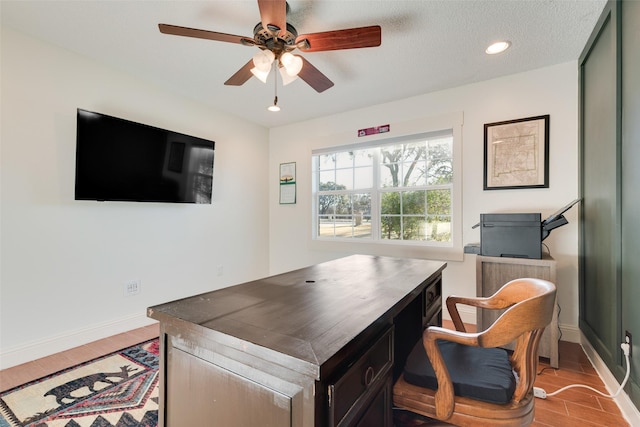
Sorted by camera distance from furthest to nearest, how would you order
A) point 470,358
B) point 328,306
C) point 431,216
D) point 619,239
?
point 431,216, point 619,239, point 470,358, point 328,306

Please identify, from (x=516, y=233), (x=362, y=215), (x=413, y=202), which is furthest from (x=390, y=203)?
(x=516, y=233)

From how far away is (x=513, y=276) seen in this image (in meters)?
2.29

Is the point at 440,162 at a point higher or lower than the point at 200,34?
lower

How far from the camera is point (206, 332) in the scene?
0.85 meters

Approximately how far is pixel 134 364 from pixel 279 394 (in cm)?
205

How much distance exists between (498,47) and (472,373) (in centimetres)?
245

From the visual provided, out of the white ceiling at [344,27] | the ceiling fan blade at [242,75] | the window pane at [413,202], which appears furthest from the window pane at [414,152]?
the ceiling fan blade at [242,75]

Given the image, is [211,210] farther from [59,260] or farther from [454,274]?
[454,274]

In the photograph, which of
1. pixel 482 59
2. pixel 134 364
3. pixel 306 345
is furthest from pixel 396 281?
pixel 482 59

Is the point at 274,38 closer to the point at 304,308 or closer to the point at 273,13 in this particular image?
the point at 273,13

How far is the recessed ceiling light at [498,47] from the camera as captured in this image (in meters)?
2.29

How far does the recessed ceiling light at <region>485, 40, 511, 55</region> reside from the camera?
2287 mm

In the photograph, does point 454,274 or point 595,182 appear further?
point 454,274

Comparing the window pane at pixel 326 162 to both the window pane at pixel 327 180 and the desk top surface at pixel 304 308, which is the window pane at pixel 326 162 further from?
the desk top surface at pixel 304 308
